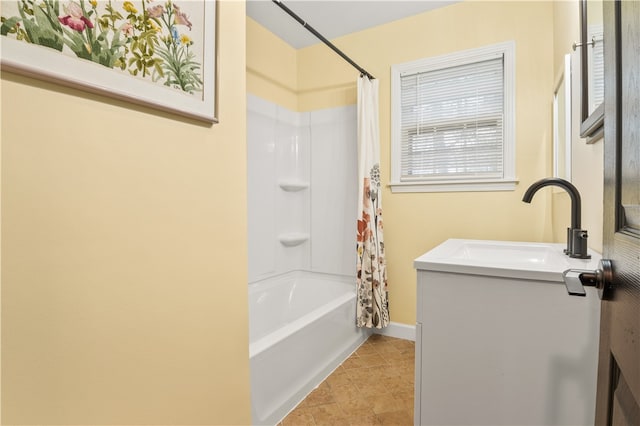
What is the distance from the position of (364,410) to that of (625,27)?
1.86 meters

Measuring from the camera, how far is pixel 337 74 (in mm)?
2906

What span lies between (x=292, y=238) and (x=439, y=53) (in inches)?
76.8

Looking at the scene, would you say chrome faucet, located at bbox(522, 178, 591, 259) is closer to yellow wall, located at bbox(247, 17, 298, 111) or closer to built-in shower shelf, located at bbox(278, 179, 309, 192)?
built-in shower shelf, located at bbox(278, 179, 309, 192)

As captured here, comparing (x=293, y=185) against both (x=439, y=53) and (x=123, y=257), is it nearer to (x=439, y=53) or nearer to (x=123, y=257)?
(x=439, y=53)

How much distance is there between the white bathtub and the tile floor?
7 cm

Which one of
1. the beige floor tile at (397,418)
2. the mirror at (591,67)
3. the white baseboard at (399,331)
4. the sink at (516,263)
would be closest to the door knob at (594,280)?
the sink at (516,263)

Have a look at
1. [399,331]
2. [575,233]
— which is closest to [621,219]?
[575,233]

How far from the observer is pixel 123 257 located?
874mm

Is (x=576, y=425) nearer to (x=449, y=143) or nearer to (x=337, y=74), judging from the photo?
(x=449, y=143)

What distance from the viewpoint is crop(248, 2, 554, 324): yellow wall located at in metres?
2.19

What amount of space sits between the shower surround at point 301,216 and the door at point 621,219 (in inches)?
71.8

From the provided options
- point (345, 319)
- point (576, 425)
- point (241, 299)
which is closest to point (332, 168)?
point (345, 319)

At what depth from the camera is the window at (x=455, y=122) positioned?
2.29m

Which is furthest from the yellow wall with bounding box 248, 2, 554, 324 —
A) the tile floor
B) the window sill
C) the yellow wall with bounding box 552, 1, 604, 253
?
the tile floor
